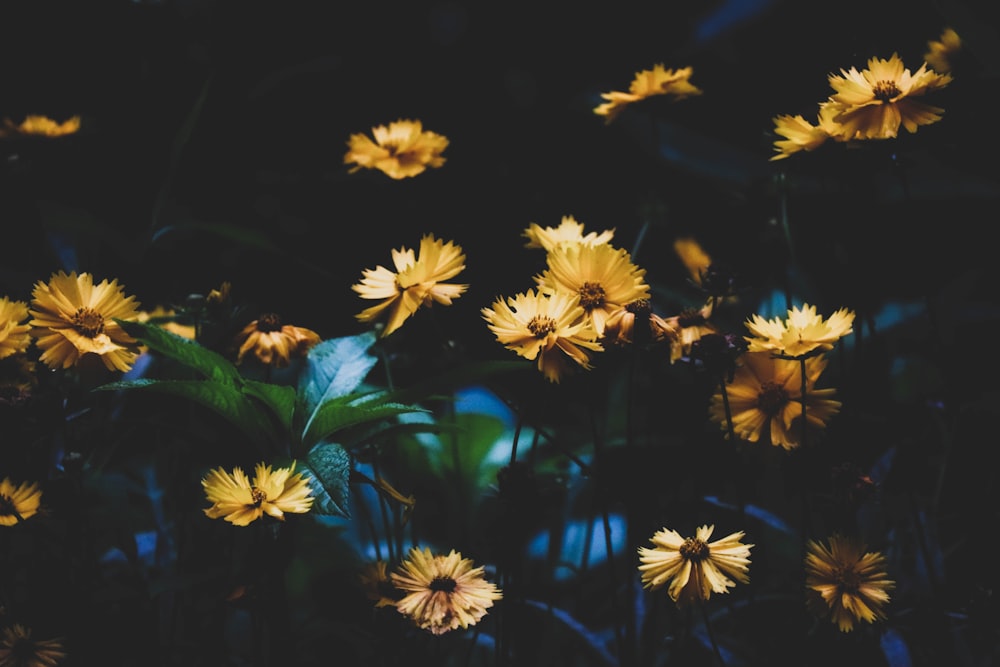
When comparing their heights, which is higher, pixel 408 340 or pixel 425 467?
pixel 408 340

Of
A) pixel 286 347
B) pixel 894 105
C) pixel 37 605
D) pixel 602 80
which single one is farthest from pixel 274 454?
pixel 602 80

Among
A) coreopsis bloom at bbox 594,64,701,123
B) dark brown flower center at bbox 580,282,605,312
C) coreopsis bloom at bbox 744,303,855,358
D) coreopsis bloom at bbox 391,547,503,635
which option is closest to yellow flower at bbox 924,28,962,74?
coreopsis bloom at bbox 594,64,701,123

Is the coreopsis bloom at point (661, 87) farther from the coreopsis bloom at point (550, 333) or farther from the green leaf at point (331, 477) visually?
the green leaf at point (331, 477)

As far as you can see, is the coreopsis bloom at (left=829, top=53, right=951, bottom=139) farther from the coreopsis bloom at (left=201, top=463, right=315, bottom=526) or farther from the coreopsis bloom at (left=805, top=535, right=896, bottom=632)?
the coreopsis bloom at (left=201, top=463, right=315, bottom=526)

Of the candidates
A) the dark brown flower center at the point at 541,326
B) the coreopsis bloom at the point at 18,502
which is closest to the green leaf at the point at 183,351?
the coreopsis bloom at the point at 18,502

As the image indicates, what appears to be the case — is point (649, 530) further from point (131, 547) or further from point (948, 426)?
point (131, 547)

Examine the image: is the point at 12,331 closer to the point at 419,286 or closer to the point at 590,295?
the point at 419,286
